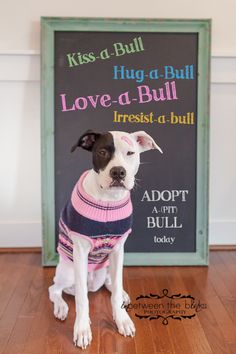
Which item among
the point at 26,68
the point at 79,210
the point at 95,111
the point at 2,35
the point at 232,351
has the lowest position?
the point at 232,351

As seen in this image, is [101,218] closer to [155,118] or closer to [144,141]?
[144,141]

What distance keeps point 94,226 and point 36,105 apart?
102cm

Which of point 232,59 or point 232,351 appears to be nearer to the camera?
point 232,351

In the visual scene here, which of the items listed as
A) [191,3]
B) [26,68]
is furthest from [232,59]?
[26,68]

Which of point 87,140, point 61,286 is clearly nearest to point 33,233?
point 61,286

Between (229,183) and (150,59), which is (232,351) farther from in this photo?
(150,59)

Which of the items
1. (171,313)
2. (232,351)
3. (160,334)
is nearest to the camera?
(232,351)

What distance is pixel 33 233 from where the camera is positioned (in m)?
2.29

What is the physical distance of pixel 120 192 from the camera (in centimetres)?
144

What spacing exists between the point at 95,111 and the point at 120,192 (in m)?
0.77

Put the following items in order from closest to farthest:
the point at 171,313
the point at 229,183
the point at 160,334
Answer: the point at 160,334, the point at 171,313, the point at 229,183

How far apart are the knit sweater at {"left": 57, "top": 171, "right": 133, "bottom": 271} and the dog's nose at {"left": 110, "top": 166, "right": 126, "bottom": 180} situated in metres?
0.16

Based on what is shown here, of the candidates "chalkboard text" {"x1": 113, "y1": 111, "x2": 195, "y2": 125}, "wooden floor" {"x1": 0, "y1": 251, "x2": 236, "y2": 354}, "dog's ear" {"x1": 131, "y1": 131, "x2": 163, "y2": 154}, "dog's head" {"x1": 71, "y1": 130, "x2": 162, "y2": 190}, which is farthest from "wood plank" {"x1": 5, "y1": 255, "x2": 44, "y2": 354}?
"chalkboard text" {"x1": 113, "y1": 111, "x2": 195, "y2": 125}

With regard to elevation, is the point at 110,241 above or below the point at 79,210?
below
